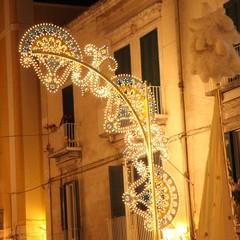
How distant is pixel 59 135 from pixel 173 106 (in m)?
5.44

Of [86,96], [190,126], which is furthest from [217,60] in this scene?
[86,96]

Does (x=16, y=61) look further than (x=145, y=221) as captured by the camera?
Yes

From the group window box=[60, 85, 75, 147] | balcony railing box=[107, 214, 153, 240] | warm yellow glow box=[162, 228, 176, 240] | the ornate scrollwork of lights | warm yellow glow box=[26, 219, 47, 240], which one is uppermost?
window box=[60, 85, 75, 147]

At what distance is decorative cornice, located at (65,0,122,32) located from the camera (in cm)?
2541

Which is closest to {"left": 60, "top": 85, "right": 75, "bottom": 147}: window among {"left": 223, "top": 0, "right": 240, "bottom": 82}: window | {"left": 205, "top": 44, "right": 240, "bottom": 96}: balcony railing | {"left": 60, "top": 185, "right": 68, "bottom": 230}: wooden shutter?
{"left": 60, "top": 185, "right": 68, "bottom": 230}: wooden shutter

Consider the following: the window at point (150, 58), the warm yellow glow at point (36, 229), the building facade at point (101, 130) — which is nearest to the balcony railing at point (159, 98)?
the building facade at point (101, 130)

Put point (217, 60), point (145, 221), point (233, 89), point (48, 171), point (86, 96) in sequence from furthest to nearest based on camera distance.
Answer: point (48, 171), point (86, 96), point (145, 221), point (233, 89), point (217, 60)

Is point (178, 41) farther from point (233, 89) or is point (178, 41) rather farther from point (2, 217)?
point (2, 217)

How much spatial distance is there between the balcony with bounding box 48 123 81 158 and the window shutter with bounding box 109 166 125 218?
80.6 inches

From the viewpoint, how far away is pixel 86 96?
2680 cm

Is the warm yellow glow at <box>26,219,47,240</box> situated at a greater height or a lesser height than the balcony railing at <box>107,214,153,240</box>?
greater

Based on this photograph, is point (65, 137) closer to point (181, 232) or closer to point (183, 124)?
point (183, 124)

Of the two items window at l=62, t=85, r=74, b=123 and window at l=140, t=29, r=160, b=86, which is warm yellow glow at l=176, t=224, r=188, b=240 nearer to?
window at l=140, t=29, r=160, b=86

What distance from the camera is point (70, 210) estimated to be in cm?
2736
